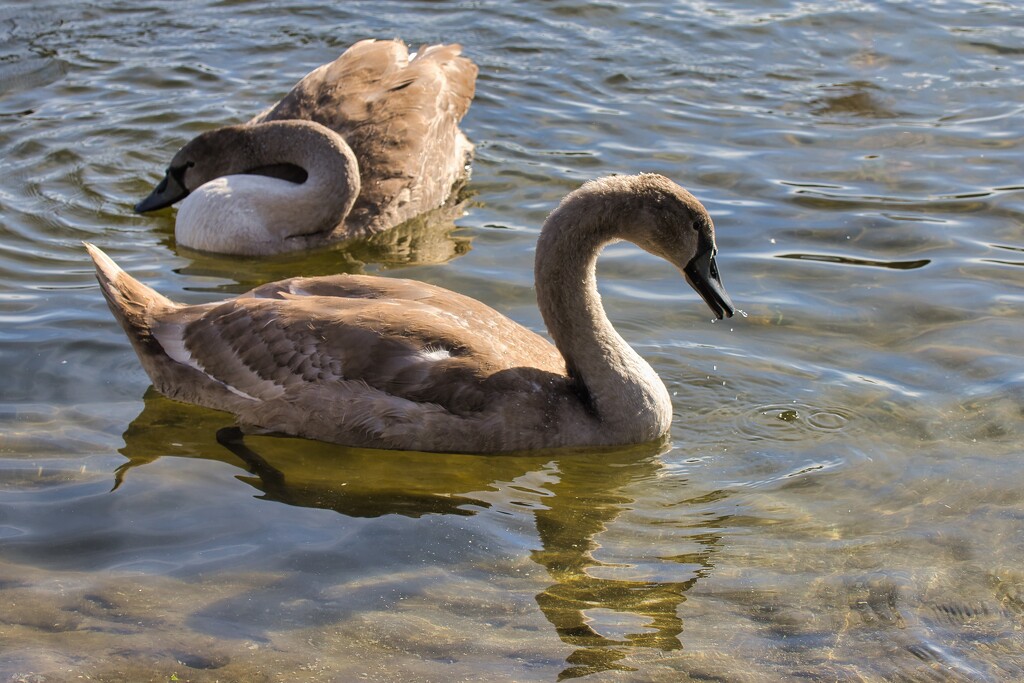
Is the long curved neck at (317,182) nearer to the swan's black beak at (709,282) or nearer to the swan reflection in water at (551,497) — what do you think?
the swan reflection in water at (551,497)

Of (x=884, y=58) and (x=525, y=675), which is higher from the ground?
(x=884, y=58)

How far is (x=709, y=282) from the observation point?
7020 millimetres

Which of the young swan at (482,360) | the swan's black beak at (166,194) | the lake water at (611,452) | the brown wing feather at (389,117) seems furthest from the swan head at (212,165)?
the young swan at (482,360)

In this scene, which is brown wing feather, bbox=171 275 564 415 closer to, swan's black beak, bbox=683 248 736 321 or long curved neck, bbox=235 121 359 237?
swan's black beak, bbox=683 248 736 321

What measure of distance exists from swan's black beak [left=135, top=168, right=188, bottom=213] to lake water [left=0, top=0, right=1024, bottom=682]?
128 mm

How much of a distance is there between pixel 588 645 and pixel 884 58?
9264mm

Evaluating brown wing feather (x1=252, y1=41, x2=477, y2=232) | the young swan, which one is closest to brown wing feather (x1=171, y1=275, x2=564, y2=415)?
the young swan

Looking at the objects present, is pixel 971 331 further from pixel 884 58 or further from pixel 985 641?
pixel 884 58

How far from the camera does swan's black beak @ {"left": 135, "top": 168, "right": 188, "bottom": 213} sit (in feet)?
34.0

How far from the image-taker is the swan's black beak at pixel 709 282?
22.9 ft

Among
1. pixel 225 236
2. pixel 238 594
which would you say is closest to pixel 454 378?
pixel 238 594

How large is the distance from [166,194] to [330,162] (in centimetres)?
144

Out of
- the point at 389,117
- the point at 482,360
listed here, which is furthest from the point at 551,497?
the point at 389,117

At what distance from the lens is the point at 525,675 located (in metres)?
4.93
